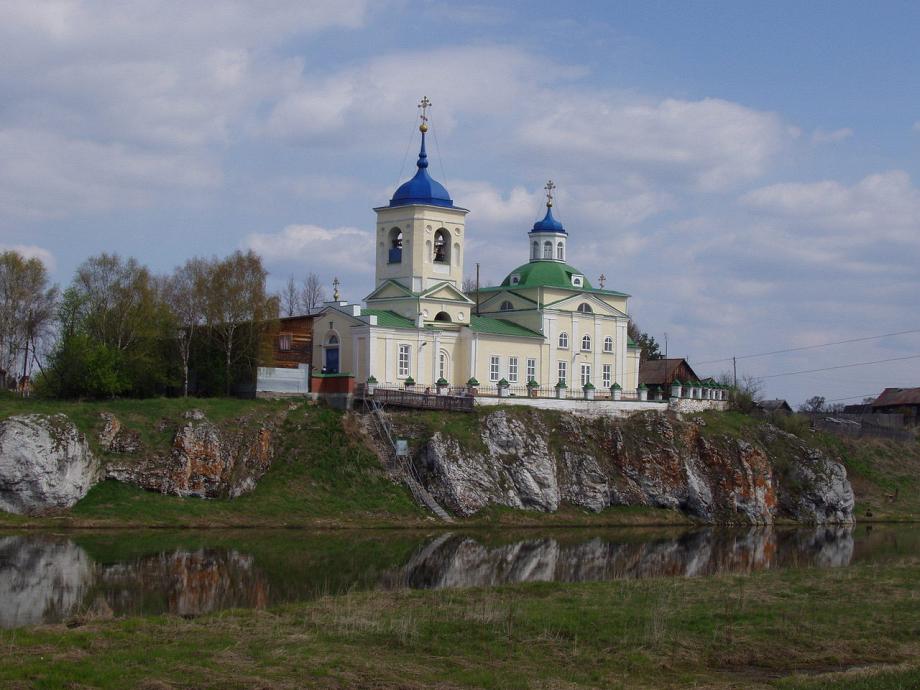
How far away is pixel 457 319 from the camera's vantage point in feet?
208

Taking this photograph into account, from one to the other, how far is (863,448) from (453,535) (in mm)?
36114

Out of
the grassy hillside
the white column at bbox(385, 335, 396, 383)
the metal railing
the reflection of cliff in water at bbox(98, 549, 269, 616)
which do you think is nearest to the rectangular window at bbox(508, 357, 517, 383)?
the metal railing

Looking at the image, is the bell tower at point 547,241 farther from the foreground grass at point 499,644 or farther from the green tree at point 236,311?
the foreground grass at point 499,644

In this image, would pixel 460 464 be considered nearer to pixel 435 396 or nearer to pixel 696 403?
pixel 435 396

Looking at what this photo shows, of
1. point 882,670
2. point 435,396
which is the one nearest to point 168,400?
point 435,396

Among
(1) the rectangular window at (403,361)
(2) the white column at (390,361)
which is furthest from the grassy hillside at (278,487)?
(1) the rectangular window at (403,361)

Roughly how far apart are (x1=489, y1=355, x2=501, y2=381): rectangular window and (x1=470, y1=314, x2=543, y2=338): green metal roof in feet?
4.45

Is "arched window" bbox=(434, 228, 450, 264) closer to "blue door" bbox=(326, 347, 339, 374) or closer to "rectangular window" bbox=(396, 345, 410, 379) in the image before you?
"rectangular window" bbox=(396, 345, 410, 379)

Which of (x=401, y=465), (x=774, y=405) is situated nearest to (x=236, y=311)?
(x=401, y=465)

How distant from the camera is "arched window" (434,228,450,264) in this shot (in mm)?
64188

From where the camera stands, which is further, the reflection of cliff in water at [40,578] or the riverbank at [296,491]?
the riverbank at [296,491]

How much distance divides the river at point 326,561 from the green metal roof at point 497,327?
1417 cm

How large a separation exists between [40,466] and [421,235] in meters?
24.4

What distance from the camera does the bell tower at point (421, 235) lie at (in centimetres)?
6284
